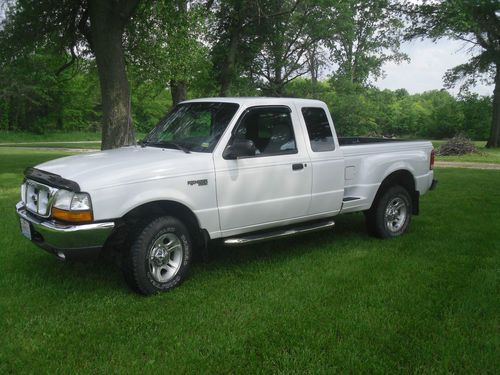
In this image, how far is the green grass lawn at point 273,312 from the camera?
3.57 m

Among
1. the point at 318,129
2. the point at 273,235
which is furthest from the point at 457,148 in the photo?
the point at 273,235

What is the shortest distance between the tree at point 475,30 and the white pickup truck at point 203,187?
67.4 feet

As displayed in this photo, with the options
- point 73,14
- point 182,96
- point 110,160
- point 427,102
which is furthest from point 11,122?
point 427,102

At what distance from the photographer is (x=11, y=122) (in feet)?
181

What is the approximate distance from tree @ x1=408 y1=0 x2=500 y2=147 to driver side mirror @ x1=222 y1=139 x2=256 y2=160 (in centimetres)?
2188

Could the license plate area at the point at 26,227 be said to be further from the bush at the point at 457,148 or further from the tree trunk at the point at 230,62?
the tree trunk at the point at 230,62

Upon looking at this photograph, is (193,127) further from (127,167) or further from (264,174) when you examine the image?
(127,167)

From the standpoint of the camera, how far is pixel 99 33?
1258cm

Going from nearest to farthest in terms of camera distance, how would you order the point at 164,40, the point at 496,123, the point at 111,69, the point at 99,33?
1. the point at 99,33
2. the point at 111,69
3. the point at 164,40
4. the point at 496,123

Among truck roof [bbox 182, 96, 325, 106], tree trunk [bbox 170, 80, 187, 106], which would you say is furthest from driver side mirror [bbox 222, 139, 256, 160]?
tree trunk [bbox 170, 80, 187, 106]

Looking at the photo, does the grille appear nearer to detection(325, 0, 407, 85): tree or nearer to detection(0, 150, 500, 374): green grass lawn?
detection(0, 150, 500, 374): green grass lawn

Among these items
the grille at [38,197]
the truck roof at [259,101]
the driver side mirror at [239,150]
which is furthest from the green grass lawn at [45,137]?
the driver side mirror at [239,150]

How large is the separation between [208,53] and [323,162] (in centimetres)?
2275

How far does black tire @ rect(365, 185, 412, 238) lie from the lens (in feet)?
22.5
